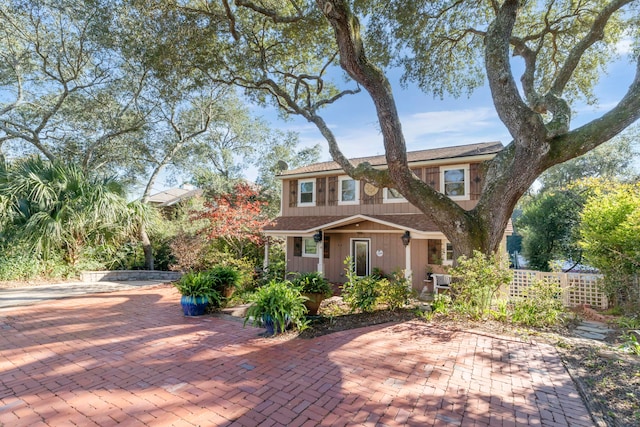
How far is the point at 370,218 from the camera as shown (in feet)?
36.3

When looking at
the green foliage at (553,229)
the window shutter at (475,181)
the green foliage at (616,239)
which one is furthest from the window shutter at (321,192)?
the green foliage at (553,229)

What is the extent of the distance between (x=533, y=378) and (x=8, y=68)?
2073 cm

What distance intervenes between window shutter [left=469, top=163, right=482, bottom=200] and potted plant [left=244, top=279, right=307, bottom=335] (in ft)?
26.6

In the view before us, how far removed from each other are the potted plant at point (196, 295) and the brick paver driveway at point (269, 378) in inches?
30.7

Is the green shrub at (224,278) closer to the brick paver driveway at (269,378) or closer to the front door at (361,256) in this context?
the brick paver driveway at (269,378)

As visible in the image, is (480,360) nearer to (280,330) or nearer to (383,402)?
(383,402)

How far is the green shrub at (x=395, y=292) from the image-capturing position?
23.6 ft

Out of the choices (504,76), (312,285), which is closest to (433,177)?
(504,76)

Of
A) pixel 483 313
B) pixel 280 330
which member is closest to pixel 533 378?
pixel 483 313

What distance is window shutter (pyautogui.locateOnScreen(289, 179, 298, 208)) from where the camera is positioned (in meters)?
14.8

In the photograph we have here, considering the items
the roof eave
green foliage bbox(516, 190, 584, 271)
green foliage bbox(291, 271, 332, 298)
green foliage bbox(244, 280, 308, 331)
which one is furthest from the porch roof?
green foliage bbox(516, 190, 584, 271)

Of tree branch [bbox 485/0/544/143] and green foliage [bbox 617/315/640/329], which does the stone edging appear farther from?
green foliage [bbox 617/315/640/329]

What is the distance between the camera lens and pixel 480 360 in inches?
184

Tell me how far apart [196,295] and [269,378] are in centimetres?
377
